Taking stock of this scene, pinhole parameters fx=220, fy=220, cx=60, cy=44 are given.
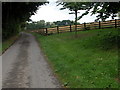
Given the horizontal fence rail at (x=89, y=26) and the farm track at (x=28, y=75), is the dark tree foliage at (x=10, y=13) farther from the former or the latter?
the farm track at (x=28, y=75)

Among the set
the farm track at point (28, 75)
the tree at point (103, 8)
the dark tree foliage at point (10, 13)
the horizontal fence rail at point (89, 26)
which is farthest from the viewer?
the horizontal fence rail at point (89, 26)

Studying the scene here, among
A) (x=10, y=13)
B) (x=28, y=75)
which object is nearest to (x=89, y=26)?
(x=10, y=13)

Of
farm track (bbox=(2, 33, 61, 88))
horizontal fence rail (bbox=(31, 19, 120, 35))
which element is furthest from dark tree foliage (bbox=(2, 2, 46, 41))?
farm track (bbox=(2, 33, 61, 88))

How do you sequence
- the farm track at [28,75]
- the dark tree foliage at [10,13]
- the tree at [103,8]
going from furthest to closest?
the dark tree foliage at [10,13] < the tree at [103,8] < the farm track at [28,75]

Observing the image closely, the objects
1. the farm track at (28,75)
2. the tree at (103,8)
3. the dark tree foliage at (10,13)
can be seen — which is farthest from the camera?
the dark tree foliage at (10,13)

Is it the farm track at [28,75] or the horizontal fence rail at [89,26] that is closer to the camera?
the farm track at [28,75]

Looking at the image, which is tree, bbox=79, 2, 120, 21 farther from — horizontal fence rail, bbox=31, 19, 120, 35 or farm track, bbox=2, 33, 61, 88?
horizontal fence rail, bbox=31, 19, 120, 35

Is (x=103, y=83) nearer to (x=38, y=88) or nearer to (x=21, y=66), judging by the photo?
(x=38, y=88)

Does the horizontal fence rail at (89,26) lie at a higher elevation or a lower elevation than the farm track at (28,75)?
higher

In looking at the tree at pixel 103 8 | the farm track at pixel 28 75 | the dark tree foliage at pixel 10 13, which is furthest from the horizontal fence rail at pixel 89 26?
the farm track at pixel 28 75

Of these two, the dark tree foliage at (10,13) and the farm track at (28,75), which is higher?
the dark tree foliage at (10,13)

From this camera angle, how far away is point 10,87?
9.95 metres

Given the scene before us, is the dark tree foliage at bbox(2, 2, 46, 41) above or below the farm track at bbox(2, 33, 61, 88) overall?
above

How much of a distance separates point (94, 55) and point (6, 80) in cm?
651
